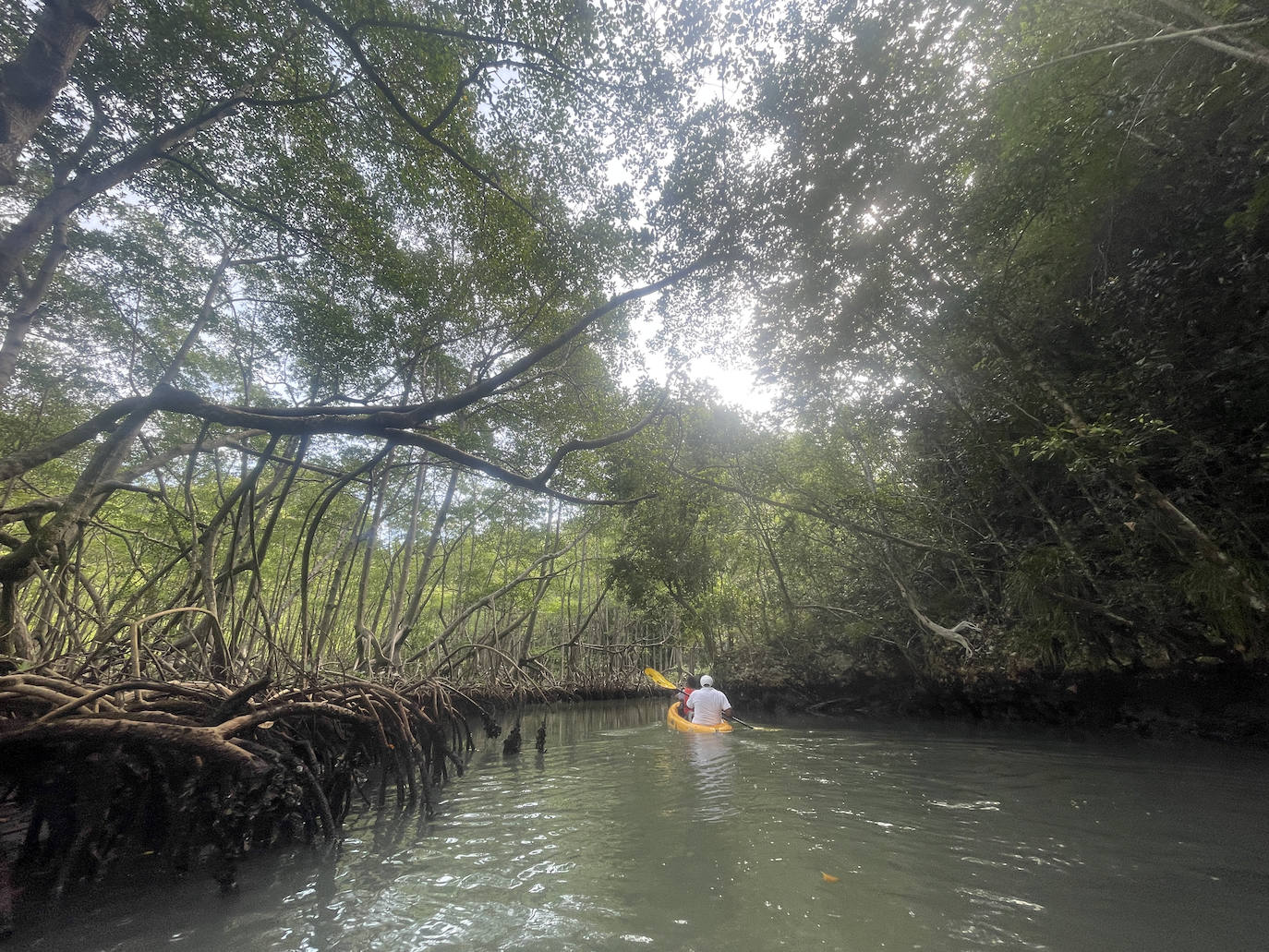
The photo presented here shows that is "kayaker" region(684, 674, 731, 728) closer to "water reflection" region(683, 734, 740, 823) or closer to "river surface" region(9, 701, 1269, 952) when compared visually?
"water reflection" region(683, 734, 740, 823)

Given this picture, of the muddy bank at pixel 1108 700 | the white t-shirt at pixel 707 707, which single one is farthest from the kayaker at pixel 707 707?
the muddy bank at pixel 1108 700

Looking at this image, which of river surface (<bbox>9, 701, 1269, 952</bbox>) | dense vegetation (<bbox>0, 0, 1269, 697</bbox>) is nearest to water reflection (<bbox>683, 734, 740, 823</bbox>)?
river surface (<bbox>9, 701, 1269, 952</bbox>)

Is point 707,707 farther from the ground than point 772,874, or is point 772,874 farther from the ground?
point 707,707

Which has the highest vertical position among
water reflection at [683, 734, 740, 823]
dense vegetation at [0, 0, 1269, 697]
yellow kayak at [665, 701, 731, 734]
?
dense vegetation at [0, 0, 1269, 697]

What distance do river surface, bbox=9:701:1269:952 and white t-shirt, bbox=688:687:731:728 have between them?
3.57 m

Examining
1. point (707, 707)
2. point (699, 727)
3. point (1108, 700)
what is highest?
point (1108, 700)

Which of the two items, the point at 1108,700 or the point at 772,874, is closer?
the point at 772,874

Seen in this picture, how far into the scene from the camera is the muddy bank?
551cm

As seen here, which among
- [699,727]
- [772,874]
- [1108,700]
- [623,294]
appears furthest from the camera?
[699,727]

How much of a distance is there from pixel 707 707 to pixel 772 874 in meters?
6.21

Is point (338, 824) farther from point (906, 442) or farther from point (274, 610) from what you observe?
point (906, 442)

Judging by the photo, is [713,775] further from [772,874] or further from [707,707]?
[707,707]

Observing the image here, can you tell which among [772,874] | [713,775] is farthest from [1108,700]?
[772,874]

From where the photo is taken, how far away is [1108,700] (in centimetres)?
680
